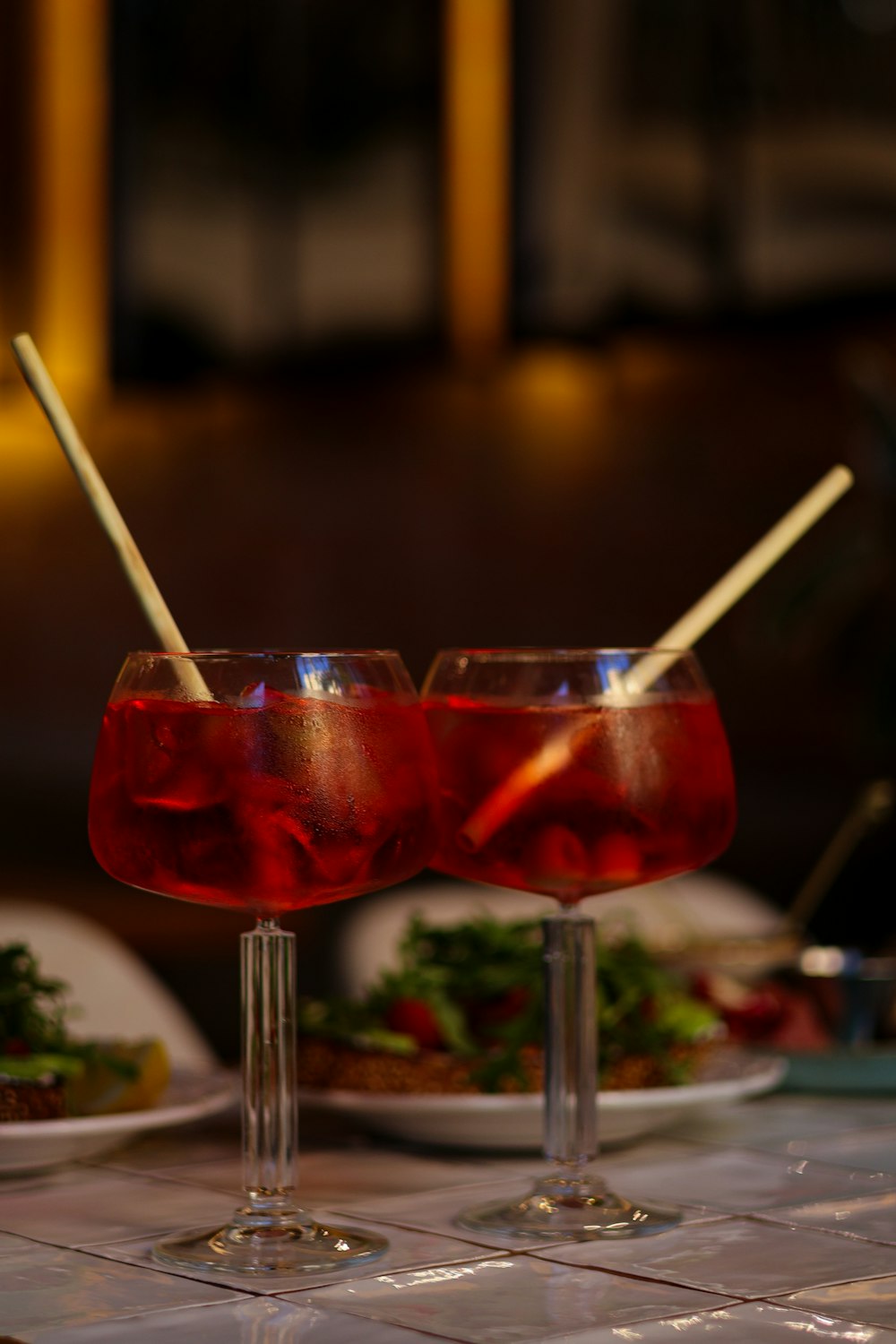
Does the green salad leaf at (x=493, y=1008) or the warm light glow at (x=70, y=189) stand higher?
the warm light glow at (x=70, y=189)

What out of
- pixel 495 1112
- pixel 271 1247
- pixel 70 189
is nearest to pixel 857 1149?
pixel 495 1112

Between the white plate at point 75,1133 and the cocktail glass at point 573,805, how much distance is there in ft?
0.78

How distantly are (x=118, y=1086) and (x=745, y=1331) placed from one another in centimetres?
55

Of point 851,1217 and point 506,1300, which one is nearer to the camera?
point 506,1300

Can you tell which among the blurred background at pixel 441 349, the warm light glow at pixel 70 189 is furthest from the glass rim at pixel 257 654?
the warm light glow at pixel 70 189

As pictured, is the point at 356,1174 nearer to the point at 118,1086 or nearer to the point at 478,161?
the point at 118,1086

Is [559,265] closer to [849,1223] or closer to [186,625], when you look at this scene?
[186,625]

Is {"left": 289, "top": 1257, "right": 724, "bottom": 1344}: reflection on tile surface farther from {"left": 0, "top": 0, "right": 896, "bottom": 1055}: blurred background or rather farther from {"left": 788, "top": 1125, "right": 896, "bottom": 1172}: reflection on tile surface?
{"left": 0, "top": 0, "right": 896, "bottom": 1055}: blurred background

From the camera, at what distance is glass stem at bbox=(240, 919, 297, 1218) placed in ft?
3.49

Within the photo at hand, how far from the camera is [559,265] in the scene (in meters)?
→ 6.29

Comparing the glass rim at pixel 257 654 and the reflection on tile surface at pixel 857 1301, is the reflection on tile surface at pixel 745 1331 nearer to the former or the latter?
the reflection on tile surface at pixel 857 1301

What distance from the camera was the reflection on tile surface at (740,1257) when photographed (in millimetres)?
1024

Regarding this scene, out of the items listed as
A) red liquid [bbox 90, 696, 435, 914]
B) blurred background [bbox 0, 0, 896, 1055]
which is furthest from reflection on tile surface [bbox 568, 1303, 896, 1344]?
blurred background [bbox 0, 0, 896, 1055]

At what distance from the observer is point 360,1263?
1.05 meters
